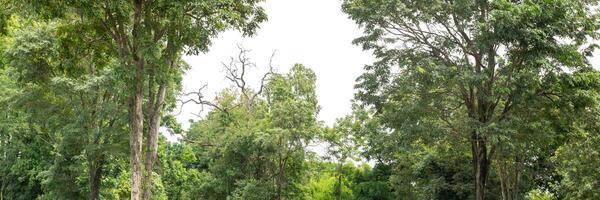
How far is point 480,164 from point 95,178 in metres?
12.4

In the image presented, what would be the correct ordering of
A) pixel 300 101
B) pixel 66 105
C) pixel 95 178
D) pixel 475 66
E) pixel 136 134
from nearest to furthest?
1. pixel 136 134
2. pixel 475 66
3. pixel 66 105
4. pixel 95 178
5. pixel 300 101

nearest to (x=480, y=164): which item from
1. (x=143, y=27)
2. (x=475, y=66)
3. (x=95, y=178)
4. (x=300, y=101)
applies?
(x=475, y=66)

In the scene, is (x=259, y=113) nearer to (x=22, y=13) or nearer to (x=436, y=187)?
(x=436, y=187)

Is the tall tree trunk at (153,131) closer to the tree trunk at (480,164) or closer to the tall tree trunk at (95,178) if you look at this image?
the tall tree trunk at (95,178)

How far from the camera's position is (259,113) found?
84.6 ft

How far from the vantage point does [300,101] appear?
77.2ft

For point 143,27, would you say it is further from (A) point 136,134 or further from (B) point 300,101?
(B) point 300,101

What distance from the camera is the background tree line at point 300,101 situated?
12.9m

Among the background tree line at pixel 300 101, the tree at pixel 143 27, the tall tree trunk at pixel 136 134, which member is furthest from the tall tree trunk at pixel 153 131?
the tall tree trunk at pixel 136 134

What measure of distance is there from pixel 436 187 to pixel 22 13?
49.5ft

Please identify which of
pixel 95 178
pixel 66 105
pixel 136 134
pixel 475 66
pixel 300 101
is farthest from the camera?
pixel 300 101

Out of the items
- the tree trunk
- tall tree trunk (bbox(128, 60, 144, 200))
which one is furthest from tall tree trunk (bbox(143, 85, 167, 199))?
the tree trunk

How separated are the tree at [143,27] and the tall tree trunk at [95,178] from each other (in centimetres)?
771

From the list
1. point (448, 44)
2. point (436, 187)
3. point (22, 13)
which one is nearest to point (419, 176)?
point (436, 187)
